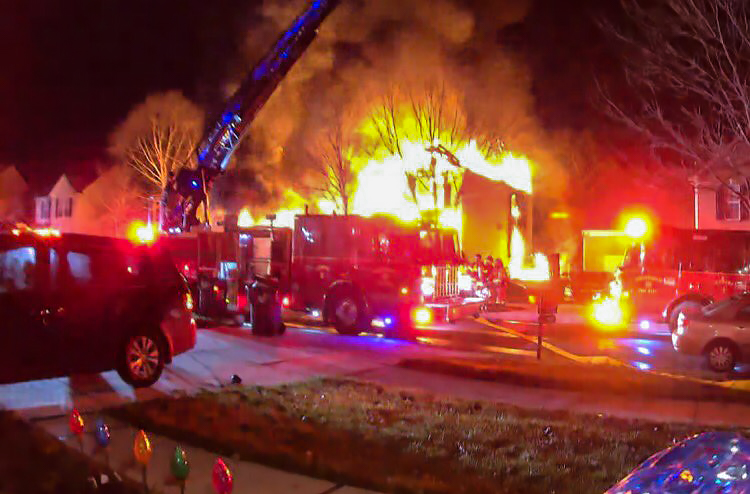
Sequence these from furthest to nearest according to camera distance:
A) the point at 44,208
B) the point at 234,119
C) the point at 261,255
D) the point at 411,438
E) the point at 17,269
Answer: the point at 44,208 < the point at 234,119 < the point at 261,255 < the point at 17,269 < the point at 411,438

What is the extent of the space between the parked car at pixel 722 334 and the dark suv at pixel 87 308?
734cm

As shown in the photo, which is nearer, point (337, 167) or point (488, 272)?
point (488, 272)

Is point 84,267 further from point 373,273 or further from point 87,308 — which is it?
point 373,273

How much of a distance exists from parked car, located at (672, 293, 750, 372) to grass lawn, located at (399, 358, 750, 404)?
→ 1.55 meters

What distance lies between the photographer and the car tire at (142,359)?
7906 millimetres

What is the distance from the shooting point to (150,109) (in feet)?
102

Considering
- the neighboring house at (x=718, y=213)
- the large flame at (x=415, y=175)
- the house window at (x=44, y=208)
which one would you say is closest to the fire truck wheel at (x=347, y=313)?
the large flame at (x=415, y=175)

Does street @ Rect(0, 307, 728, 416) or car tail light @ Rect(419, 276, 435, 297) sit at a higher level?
car tail light @ Rect(419, 276, 435, 297)

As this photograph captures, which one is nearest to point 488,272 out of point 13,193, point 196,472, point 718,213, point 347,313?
point 347,313

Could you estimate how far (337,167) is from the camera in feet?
85.7

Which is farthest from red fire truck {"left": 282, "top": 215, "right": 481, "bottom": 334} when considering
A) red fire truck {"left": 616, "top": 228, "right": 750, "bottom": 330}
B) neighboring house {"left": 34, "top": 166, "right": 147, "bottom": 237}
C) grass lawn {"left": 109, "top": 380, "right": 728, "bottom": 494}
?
neighboring house {"left": 34, "top": 166, "right": 147, "bottom": 237}

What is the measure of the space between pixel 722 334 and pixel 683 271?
4.92 m

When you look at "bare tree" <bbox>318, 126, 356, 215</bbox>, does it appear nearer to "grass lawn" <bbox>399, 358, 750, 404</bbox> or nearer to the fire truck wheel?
the fire truck wheel

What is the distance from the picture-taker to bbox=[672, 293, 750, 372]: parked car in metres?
10.4
